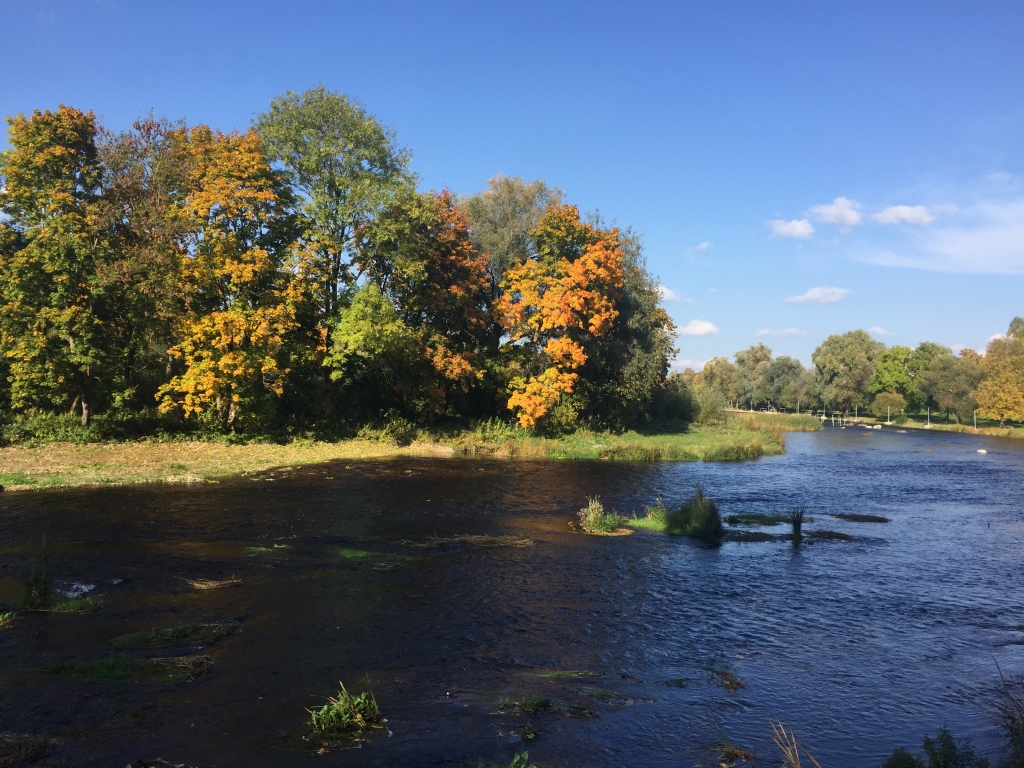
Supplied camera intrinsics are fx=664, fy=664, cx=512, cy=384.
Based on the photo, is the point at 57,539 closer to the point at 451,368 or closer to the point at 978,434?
the point at 451,368

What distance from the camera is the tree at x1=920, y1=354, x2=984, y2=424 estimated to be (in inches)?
3145

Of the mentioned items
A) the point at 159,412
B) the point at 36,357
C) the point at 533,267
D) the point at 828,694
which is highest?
the point at 533,267

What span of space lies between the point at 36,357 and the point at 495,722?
1083 inches

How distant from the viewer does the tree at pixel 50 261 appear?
87.3 ft

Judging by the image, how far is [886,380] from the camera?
4058 inches

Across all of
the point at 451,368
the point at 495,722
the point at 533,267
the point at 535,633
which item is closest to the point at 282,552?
the point at 535,633

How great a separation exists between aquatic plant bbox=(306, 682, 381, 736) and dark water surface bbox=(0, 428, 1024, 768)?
311 millimetres

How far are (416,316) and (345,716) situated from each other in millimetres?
32183

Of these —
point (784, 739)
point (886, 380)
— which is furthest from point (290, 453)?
point (886, 380)

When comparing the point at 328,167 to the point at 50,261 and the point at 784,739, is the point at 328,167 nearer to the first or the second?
the point at 50,261

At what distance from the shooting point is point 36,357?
88.4ft

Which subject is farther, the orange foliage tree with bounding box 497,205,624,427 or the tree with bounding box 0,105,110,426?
the orange foliage tree with bounding box 497,205,624,427

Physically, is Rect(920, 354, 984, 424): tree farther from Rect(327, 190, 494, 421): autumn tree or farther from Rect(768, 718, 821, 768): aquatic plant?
Rect(768, 718, 821, 768): aquatic plant

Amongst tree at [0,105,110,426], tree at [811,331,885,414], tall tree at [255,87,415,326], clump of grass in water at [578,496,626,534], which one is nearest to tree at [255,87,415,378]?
tall tree at [255,87,415,326]
